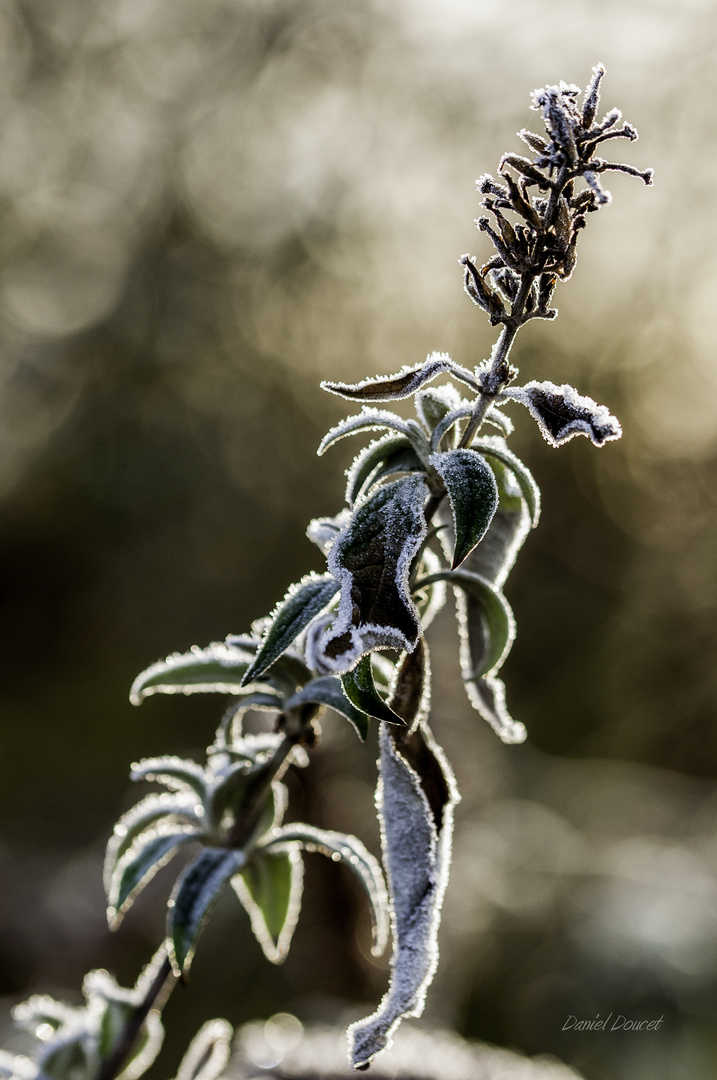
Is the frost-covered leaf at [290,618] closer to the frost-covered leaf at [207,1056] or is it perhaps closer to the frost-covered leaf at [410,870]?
the frost-covered leaf at [410,870]

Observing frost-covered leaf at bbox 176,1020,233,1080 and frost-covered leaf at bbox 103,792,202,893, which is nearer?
frost-covered leaf at bbox 103,792,202,893

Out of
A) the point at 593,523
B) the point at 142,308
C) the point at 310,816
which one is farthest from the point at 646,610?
the point at 142,308

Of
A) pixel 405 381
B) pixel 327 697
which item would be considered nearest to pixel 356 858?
pixel 327 697

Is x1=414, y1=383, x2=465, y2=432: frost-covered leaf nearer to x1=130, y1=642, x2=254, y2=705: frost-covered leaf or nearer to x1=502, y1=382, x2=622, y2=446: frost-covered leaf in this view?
x1=502, y1=382, x2=622, y2=446: frost-covered leaf

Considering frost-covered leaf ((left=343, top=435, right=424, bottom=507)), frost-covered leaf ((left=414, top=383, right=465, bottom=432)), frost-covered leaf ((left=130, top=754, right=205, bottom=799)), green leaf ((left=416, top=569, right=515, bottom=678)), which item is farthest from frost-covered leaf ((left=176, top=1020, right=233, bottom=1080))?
frost-covered leaf ((left=414, top=383, right=465, bottom=432))

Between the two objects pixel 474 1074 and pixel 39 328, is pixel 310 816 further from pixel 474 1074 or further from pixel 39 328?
pixel 39 328

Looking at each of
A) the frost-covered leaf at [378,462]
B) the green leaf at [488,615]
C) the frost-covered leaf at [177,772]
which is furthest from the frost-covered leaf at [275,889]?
the frost-covered leaf at [378,462]
